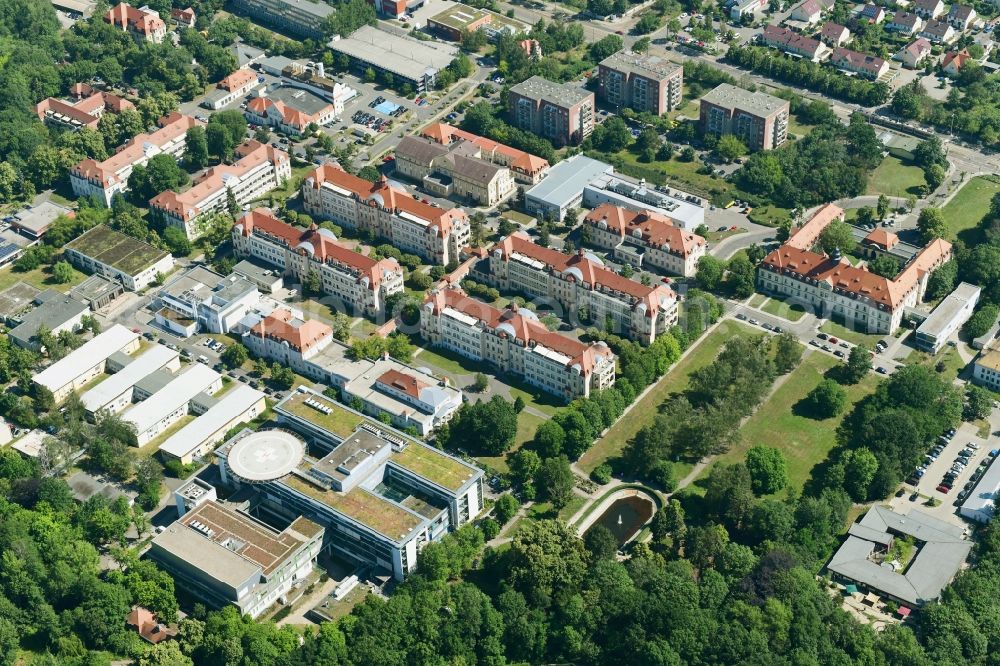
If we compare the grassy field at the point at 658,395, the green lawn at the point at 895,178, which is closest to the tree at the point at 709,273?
Result: the grassy field at the point at 658,395

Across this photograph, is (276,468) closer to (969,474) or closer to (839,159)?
(969,474)

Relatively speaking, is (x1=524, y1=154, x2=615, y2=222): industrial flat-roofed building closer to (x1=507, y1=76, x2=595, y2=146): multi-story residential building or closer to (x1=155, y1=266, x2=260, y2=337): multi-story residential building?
(x1=507, y1=76, x2=595, y2=146): multi-story residential building

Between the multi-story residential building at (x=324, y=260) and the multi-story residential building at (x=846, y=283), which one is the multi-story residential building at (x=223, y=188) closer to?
the multi-story residential building at (x=324, y=260)

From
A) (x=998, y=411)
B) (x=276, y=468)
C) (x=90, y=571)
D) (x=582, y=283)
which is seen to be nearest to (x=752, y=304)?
(x=582, y=283)

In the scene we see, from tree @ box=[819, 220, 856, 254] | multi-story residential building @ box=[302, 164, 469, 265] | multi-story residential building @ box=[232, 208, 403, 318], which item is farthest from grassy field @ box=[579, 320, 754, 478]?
multi-story residential building @ box=[302, 164, 469, 265]

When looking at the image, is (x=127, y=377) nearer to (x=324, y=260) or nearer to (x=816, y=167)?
(x=324, y=260)

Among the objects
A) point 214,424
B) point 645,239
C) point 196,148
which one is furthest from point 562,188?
point 214,424
